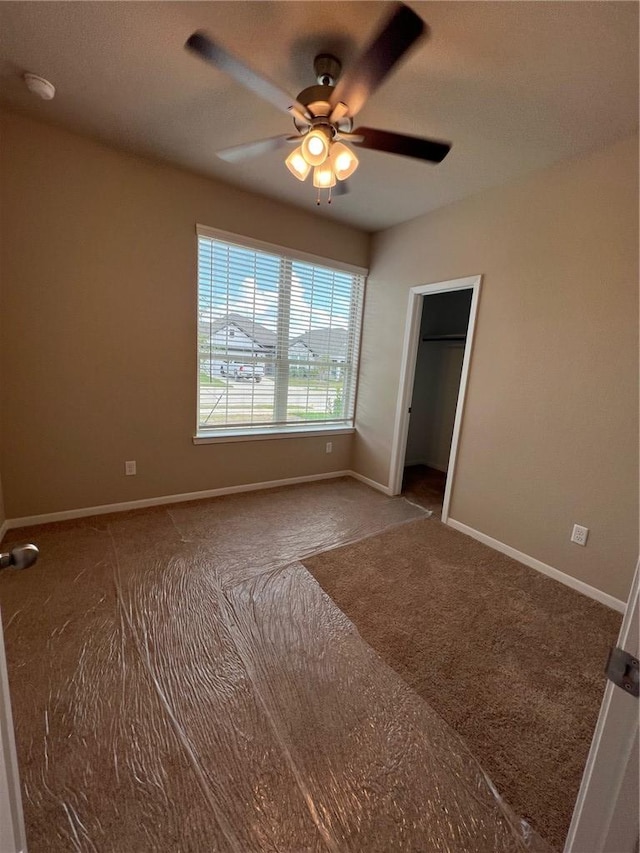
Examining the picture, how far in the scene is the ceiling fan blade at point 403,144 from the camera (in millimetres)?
1570

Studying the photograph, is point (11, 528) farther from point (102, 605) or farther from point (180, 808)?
point (180, 808)

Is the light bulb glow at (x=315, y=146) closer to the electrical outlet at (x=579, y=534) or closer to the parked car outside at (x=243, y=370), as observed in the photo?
the parked car outside at (x=243, y=370)

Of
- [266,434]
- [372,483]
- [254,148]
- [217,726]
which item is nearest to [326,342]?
[266,434]

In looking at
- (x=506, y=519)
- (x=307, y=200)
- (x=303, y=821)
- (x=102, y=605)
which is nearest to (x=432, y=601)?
(x=506, y=519)

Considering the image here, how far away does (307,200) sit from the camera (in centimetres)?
312

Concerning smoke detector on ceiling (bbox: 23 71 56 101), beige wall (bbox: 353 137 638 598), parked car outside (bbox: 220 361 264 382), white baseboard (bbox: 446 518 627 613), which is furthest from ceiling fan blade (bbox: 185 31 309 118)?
white baseboard (bbox: 446 518 627 613)

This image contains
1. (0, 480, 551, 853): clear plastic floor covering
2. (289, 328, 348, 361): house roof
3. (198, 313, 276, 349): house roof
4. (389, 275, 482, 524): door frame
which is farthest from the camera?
(289, 328, 348, 361): house roof

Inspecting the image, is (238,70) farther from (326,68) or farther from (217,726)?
(217,726)

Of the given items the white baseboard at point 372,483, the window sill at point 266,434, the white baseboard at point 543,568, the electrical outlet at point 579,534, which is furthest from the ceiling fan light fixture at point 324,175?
the white baseboard at point 372,483

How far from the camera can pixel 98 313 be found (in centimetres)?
262

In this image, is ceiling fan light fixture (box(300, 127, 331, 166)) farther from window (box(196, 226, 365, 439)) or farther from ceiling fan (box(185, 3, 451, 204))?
window (box(196, 226, 365, 439))

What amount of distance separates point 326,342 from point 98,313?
2089 millimetres

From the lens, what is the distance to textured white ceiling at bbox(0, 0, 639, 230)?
1.40 meters

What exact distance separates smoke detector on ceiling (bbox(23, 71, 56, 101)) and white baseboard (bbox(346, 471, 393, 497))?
3.79 m
